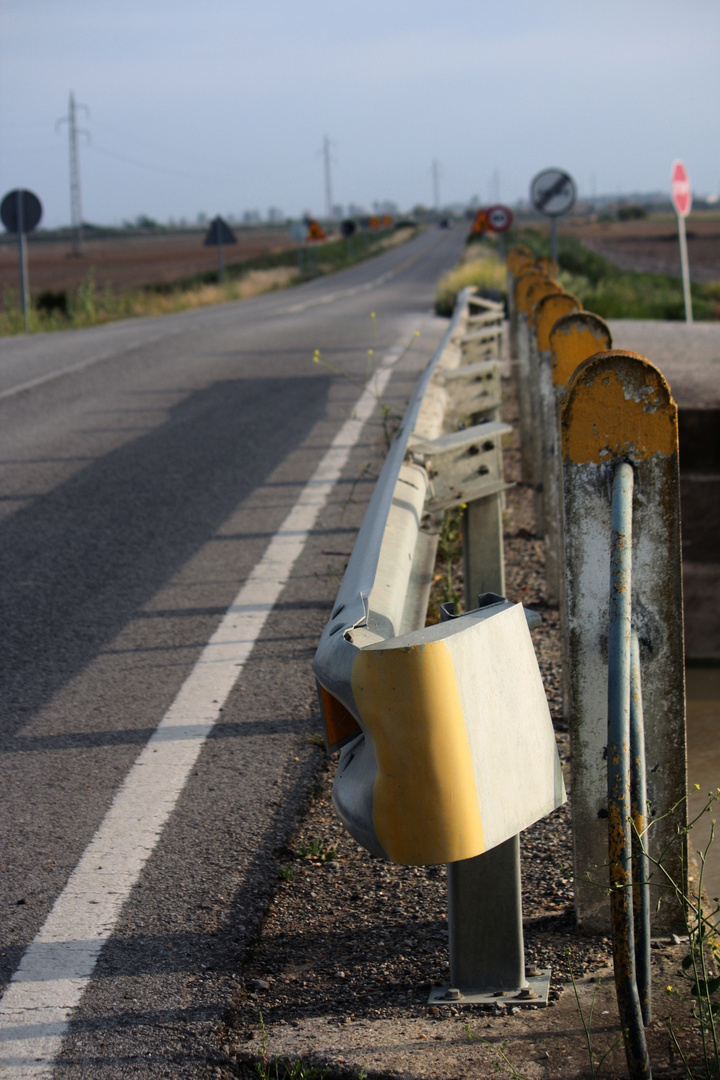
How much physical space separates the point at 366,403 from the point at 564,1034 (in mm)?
7720

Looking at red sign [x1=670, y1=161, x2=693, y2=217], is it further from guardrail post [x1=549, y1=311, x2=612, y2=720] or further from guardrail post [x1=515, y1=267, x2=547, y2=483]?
guardrail post [x1=549, y1=311, x2=612, y2=720]

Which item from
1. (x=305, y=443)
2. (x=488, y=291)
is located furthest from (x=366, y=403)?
(x=488, y=291)

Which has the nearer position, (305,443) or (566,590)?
(566,590)

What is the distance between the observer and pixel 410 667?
1.60 metres

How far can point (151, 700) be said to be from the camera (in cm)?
364

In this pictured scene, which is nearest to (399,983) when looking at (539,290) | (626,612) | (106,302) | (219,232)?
(626,612)

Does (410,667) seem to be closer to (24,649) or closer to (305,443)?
(24,649)

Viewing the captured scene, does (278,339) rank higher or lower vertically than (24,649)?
higher

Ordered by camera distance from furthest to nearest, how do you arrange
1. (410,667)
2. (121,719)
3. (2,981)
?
1. (121,719)
2. (2,981)
3. (410,667)

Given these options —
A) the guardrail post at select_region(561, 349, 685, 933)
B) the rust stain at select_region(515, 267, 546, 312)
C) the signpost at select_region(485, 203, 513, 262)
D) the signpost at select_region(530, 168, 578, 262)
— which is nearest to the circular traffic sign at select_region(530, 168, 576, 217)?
the signpost at select_region(530, 168, 578, 262)

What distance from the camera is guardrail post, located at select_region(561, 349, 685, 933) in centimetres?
208

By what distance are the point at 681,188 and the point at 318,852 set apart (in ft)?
42.7

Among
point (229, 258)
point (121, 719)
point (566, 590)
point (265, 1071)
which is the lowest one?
point (265, 1071)

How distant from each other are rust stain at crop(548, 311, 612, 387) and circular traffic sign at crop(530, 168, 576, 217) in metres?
10.4
